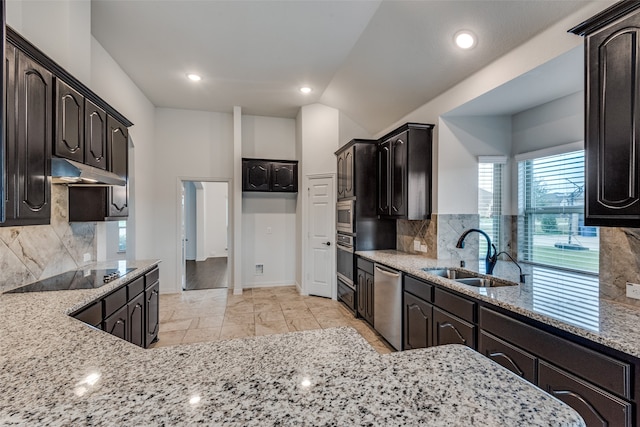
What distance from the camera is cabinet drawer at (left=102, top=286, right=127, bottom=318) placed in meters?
2.12

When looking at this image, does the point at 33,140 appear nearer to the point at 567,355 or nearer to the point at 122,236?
the point at 122,236

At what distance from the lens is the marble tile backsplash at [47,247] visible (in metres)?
2.07

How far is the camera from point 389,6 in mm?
2676

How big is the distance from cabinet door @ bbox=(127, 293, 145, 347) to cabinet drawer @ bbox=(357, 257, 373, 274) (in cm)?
249

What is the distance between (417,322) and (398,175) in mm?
1727

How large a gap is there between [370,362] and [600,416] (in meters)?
1.31

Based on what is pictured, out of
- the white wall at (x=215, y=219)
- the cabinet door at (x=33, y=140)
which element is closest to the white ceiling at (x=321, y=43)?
the cabinet door at (x=33, y=140)

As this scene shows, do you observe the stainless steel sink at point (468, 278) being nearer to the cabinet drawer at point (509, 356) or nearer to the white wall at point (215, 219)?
the cabinet drawer at point (509, 356)

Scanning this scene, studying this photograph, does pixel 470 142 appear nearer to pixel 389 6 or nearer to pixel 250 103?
pixel 389 6

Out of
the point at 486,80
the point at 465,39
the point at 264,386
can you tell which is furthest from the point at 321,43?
the point at 264,386

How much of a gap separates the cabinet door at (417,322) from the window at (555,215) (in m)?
1.46

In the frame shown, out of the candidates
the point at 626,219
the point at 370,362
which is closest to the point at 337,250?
the point at 626,219

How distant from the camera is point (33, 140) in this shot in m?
1.82

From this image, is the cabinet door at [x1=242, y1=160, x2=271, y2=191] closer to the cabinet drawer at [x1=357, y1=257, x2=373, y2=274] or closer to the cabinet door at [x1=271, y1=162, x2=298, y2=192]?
the cabinet door at [x1=271, y1=162, x2=298, y2=192]
